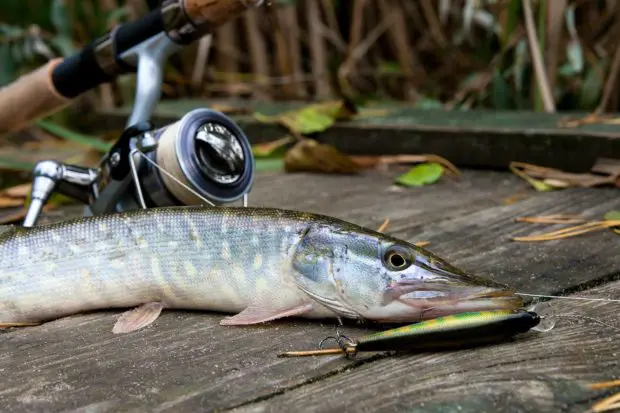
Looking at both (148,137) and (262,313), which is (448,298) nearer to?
(262,313)

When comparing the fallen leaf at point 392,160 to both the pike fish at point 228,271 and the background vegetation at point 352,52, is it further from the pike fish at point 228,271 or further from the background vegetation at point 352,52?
the pike fish at point 228,271

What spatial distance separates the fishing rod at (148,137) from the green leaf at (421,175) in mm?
1143

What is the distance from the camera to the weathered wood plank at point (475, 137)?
11.6ft

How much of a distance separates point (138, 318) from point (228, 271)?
25cm

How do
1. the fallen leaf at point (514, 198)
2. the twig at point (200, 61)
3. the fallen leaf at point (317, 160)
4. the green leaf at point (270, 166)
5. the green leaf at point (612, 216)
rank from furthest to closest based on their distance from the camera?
the twig at point (200, 61) < the green leaf at point (270, 166) < the fallen leaf at point (317, 160) < the fallen leaf at point (514, 198) < the green leaf at point (612, 216)

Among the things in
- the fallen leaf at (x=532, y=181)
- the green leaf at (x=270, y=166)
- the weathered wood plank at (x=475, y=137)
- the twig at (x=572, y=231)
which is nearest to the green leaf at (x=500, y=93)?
the weathered wood plank at (x=475, y=137)

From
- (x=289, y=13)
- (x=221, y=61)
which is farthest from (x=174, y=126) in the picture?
(x=221, y=61)

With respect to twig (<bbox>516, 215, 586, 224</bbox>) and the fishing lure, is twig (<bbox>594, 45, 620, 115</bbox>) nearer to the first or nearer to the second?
twig (<bbox>516, 215, 586, 224</bbox>)

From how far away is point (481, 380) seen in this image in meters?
1.65

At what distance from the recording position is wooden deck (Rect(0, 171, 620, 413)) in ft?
5.29

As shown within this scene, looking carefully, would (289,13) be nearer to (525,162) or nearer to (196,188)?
(525,162)

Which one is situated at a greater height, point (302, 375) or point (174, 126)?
point (174, 126)

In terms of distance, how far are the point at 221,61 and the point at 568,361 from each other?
16.4 feet

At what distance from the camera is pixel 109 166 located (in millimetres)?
2631
